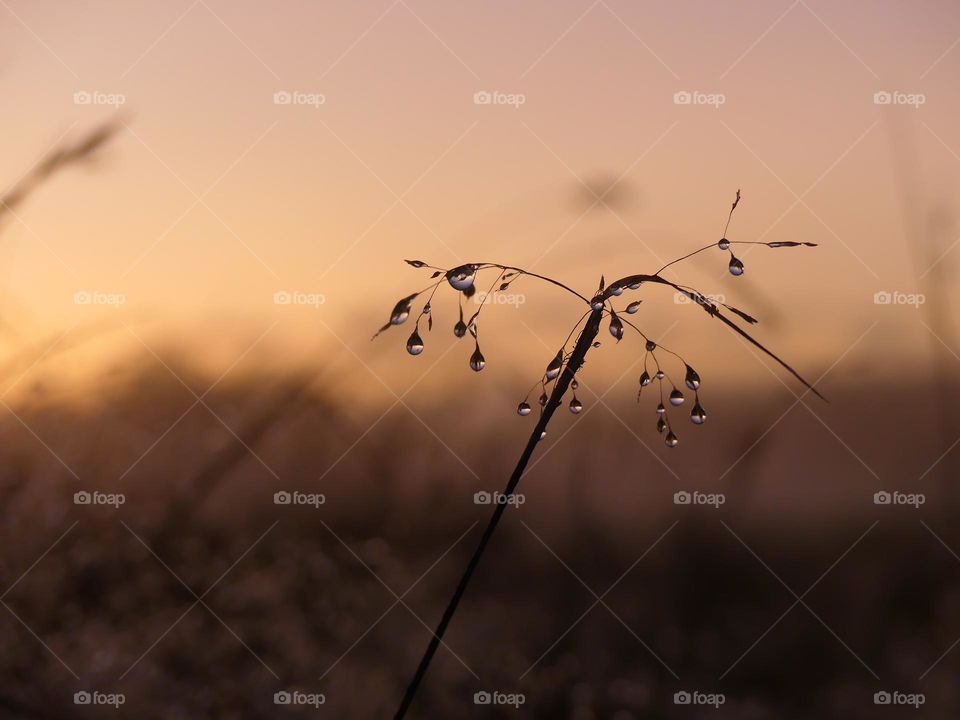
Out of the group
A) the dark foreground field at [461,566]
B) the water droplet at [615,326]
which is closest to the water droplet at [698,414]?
the water droplet at [615,326]

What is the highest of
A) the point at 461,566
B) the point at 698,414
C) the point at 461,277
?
the point at 461,277

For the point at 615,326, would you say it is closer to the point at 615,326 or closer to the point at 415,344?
the point at 615,326

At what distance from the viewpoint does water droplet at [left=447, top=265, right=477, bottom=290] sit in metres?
0.66

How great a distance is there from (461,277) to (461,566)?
957 millimetres

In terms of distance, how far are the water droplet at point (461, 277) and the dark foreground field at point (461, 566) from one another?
0.85 meters

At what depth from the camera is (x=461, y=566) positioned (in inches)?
58.7

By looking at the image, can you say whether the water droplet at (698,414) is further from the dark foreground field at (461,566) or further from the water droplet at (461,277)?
the dark foreground field at (461,566)

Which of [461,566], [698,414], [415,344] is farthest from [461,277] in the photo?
[461,566]

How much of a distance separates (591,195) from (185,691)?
1.31 metres

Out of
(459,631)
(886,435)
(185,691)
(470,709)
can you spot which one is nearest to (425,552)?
(459,631)

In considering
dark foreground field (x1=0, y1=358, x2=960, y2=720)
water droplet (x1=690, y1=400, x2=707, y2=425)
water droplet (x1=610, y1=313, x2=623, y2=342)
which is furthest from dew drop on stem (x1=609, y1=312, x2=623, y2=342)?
dark foreground field (x1=0, y1=358, x2=960, y2=720)

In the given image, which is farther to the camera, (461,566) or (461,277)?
(461,566)

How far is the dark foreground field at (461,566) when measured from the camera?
1.49 m

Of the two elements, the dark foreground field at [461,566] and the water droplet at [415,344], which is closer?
the water droplet at [415,344]
